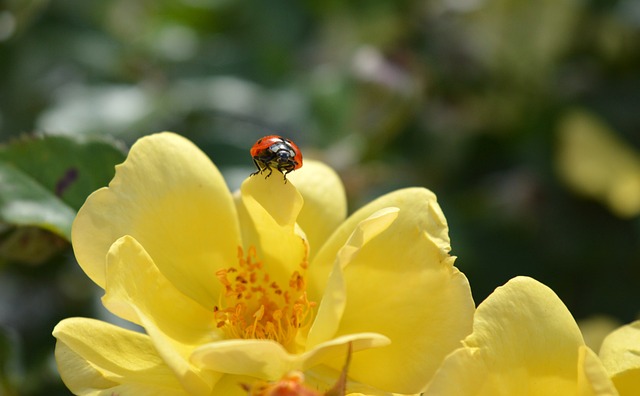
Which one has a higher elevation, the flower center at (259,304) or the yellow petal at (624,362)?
the flower center at (259,304)

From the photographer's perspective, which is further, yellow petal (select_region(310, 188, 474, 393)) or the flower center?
the flower center

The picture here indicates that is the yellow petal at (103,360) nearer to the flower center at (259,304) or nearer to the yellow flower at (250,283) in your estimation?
the yellow flower at (250,283)

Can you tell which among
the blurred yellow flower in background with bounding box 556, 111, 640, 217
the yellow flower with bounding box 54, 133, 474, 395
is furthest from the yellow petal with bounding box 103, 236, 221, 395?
the blurred yellow flower in background with bounding box 556, 111, 640, 217

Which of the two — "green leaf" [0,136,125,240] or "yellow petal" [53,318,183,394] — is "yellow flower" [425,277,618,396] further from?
"green leaf" [0,136,125,240]

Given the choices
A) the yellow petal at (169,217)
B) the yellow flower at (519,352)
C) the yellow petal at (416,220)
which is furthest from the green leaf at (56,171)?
the yellow flower at (519,352)

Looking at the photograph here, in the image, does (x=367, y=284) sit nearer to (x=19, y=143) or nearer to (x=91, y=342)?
(x=91, y=342)

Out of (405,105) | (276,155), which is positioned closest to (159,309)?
(276,155)

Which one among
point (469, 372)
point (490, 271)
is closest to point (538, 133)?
point (490, 271)
